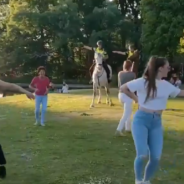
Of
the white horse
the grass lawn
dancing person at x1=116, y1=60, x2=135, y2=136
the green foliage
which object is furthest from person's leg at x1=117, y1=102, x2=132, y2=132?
the green foliage

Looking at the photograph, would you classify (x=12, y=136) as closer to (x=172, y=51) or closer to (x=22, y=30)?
(x=172, y=51)

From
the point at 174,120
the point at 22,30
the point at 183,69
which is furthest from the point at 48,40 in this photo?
the point at 174,120

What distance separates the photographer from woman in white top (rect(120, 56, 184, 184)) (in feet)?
17.8

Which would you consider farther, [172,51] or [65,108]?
[172,51]

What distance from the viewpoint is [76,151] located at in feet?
27.0

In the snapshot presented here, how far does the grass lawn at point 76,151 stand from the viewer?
253 inches

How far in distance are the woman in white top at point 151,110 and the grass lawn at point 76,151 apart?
91cm

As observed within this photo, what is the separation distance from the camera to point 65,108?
16.7 m

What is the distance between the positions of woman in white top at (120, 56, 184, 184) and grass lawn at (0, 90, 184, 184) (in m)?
0.91

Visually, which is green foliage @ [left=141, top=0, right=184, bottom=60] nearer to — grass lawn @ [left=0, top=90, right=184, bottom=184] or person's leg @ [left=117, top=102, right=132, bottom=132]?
grass lawn @ [left=0, top=90, right=184, bottom=184]

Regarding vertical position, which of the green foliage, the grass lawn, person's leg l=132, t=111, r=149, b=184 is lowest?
the grass lawn

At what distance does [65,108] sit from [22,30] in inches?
1128

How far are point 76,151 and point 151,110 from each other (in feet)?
10.3

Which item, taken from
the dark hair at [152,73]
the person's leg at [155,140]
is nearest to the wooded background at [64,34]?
the dark hair at [152,73]
